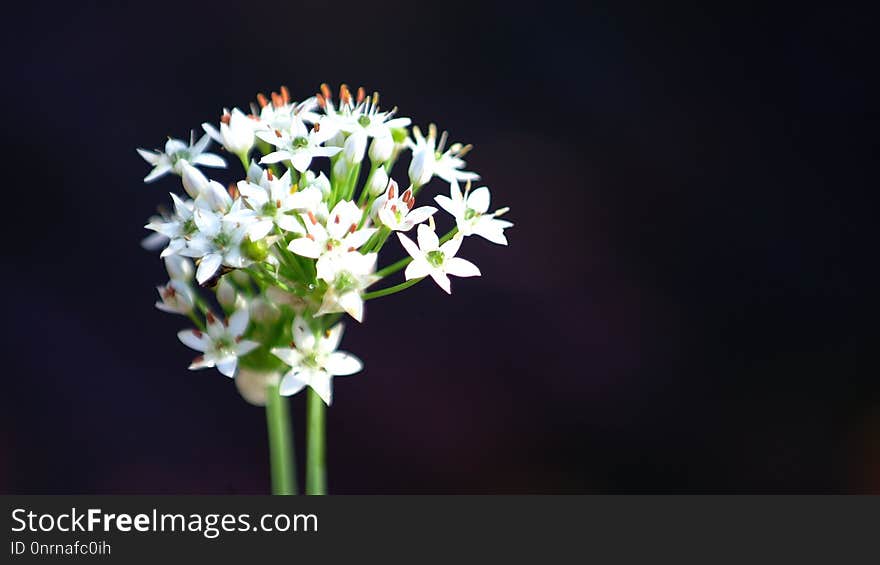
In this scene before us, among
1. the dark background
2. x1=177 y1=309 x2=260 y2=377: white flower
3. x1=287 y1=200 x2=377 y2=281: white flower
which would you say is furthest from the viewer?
the dark background

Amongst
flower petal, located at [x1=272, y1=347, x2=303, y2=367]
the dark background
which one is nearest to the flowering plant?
flower petal, located at [x1=272, y1=347, x2=303, y2=367]

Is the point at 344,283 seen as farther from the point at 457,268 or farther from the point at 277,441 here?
the point at 277,441

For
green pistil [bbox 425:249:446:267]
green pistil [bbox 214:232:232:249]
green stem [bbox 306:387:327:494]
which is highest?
green pistil [bbox 214:232:232:249]

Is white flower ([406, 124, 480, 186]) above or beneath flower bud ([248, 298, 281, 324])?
above

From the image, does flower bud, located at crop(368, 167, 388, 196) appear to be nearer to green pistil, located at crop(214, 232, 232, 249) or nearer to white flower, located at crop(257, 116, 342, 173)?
white flower, located at crop(257, 116, 342, 173)

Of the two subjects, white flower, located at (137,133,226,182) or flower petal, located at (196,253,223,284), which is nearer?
flower petal, located at (196,253,223,284)

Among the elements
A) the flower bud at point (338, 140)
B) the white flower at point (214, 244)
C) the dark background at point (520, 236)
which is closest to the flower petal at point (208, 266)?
the white flower at point (214, 244)
